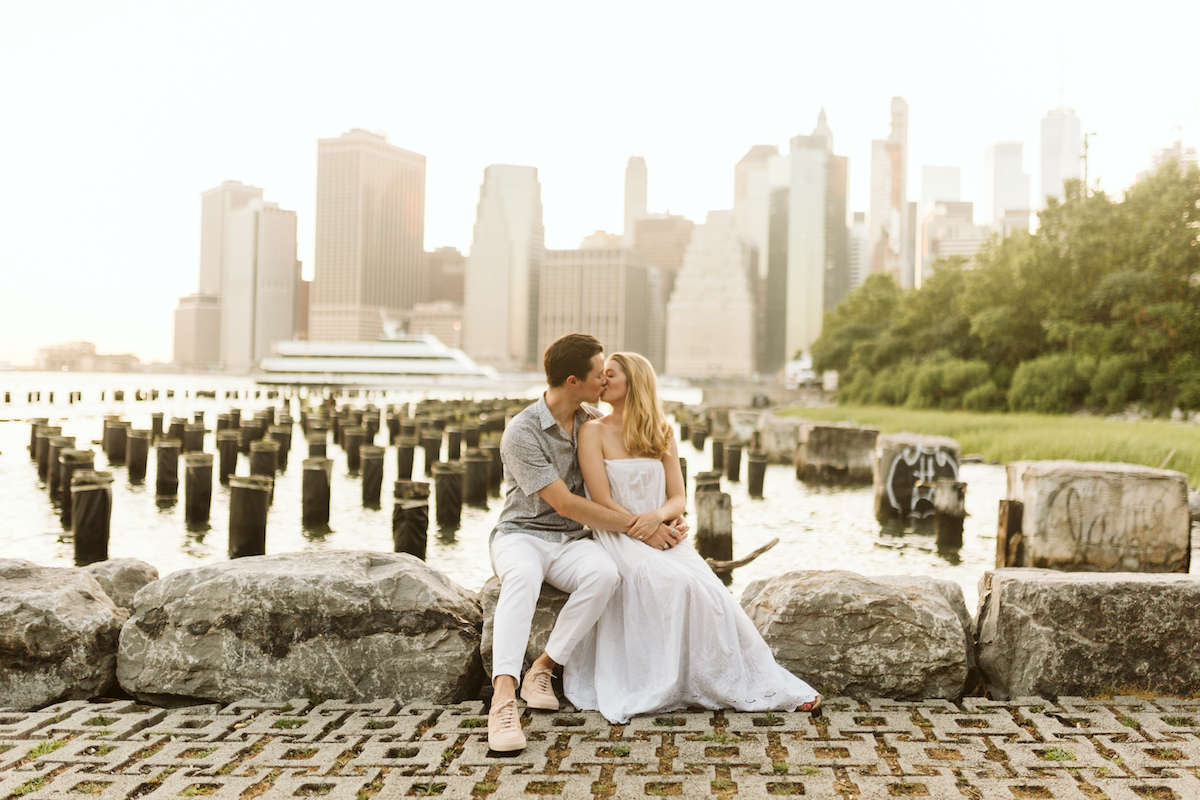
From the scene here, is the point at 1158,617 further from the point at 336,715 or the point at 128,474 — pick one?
the point at 128,474

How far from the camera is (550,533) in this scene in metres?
4.41

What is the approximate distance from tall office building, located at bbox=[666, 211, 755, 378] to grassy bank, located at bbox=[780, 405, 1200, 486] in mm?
144660

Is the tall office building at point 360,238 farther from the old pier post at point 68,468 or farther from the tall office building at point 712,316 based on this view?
the old pier post at point 68,468

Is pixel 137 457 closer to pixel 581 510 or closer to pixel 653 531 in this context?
pixel 581 510

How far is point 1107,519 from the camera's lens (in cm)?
825

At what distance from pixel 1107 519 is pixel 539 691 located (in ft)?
22.4

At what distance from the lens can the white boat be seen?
80.2 meters

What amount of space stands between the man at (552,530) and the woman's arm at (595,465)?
0.08m

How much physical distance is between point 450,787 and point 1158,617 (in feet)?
11.8

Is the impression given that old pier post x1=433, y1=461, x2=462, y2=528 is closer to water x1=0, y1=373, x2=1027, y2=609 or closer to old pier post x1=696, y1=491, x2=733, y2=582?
water x1=0, y1=373, x2=1027, y2=609

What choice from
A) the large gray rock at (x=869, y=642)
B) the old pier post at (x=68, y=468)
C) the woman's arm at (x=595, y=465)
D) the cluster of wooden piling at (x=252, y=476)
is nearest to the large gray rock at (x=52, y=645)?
the woman's arm at (x=595, y=465)

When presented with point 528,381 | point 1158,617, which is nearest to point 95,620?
point 1158,617

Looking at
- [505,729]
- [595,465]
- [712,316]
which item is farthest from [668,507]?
[712,316]

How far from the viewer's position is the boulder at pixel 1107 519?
8094 mm
